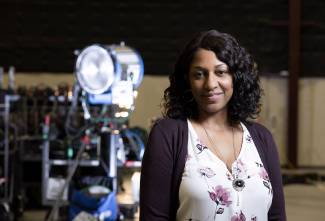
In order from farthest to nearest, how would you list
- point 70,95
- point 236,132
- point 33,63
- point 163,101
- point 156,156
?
1. point 33,63
2. point 70,95
3. point 163,101
4. point 236,132
5. point 156,156

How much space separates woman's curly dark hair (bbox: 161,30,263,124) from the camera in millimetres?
1149

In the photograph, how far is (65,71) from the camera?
6766 millimetres

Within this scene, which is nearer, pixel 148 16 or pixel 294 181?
pixel 294 181

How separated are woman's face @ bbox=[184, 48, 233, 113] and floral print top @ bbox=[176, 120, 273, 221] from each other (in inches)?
5.4

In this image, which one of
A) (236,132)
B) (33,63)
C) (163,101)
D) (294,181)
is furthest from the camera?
(33,63)

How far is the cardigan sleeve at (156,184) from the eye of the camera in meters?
1.08

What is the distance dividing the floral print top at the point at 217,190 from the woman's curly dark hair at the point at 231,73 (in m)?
0.15

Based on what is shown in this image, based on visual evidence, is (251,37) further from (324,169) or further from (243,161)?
(243,161)

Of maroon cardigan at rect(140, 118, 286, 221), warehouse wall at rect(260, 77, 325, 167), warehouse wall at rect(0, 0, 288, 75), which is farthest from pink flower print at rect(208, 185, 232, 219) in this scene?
warehouse wall at rect(260, 77, 325, 167)

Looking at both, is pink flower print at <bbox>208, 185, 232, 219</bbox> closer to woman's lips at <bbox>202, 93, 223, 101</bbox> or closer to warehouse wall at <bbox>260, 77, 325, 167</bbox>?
woman's lips at <bbox>202, 93, 223, 101</bbox>

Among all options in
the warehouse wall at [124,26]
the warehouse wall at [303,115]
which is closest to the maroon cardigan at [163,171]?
the warehouse wall at [124,26]

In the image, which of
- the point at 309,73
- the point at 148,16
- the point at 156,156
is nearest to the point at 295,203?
the point at 309,73

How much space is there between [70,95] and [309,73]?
4866 millimetres

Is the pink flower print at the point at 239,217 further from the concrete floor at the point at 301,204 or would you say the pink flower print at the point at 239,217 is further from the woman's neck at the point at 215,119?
the concrete floor at the point at 301,204
